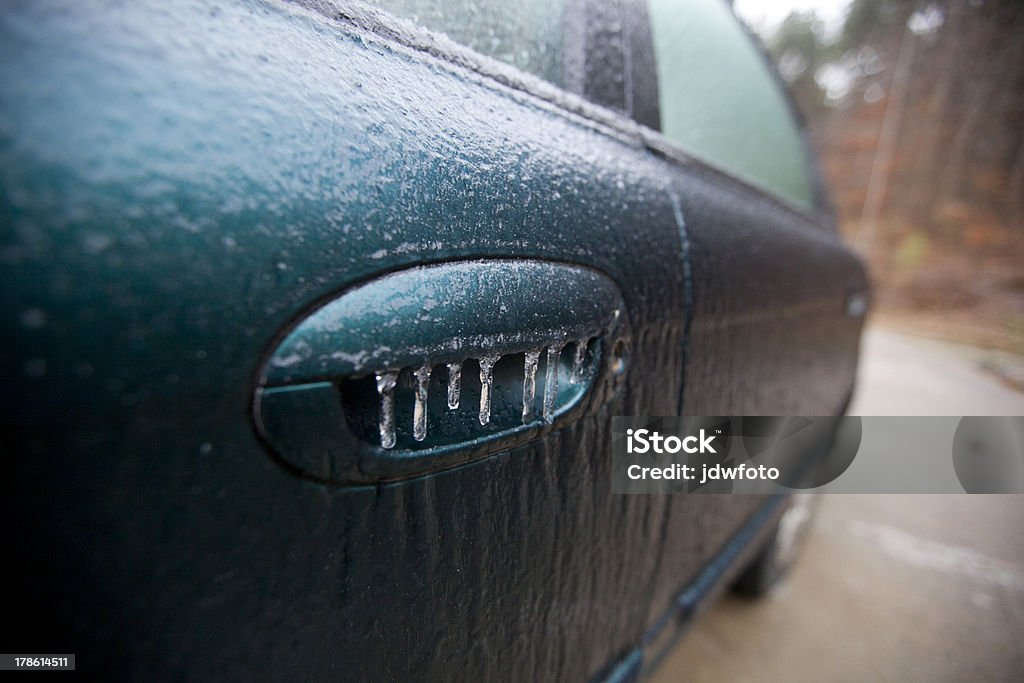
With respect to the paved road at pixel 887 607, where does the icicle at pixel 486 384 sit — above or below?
above

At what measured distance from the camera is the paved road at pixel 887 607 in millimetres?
1671

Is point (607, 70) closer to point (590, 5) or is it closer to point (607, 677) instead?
point (590, 5)

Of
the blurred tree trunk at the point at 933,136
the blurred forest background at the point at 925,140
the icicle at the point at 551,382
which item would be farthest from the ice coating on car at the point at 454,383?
the blurred tree trunk at the point at 933,136

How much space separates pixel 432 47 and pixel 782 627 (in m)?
2.14

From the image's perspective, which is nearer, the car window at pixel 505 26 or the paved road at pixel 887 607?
the car window at pixel 505 26

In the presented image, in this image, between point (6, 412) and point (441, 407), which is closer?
point (6, 412)

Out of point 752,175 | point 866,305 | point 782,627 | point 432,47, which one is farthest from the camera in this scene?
point 866,305

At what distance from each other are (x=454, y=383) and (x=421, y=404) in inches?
1.6

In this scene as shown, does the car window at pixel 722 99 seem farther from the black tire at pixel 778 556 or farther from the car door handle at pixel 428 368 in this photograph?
the black tire at pixel 778 556

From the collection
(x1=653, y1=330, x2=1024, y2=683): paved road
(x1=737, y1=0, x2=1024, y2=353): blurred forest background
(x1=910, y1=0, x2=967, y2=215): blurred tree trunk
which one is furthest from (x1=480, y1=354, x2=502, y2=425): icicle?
(x1=910, y1=0, x2=967, y2=215): blurred tree trunk

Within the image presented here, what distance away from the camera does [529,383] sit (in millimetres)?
581

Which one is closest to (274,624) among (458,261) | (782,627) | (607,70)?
(458,261)

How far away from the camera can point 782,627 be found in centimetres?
186

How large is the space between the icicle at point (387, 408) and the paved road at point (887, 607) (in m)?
1.40
